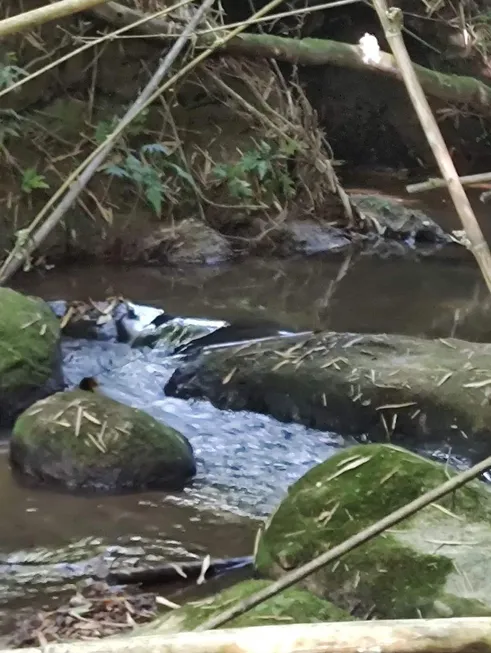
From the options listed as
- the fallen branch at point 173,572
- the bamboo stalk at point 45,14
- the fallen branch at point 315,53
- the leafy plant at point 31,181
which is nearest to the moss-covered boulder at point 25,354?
the fallen branch at point 173,572

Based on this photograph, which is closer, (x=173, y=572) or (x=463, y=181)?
(x=463, y=181)

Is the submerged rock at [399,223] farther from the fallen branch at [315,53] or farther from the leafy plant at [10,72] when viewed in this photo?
the leafy plant at [10,72]

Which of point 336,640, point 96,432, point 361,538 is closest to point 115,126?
point 96,432

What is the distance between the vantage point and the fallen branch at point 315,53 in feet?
17.8

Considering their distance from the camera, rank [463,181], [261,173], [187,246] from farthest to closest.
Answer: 1. [261,173]
2. [187,246]
3. [463,181]

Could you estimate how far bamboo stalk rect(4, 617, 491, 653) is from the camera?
1.04m

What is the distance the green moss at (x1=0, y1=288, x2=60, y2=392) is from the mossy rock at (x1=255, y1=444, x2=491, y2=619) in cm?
→ 196

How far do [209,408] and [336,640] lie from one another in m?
3.76

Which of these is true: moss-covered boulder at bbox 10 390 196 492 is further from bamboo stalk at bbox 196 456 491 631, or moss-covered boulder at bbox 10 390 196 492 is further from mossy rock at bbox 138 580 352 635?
bamboo stalk at bbox 196 456 491 631

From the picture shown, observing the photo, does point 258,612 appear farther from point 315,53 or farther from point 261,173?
point 261,173

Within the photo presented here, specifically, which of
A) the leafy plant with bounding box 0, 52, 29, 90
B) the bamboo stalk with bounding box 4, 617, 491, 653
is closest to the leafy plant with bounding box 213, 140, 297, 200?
the leafy plant with bounding box 0, 52, 29, 90

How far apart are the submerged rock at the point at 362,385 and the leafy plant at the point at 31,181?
2738 millimetres

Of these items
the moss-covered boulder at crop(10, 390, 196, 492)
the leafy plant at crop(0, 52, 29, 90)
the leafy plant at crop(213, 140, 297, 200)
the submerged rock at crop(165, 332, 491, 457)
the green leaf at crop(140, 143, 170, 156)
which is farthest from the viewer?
the leafy plant at crop(213, 140, 297, 200)

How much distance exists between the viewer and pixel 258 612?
2475 mm
